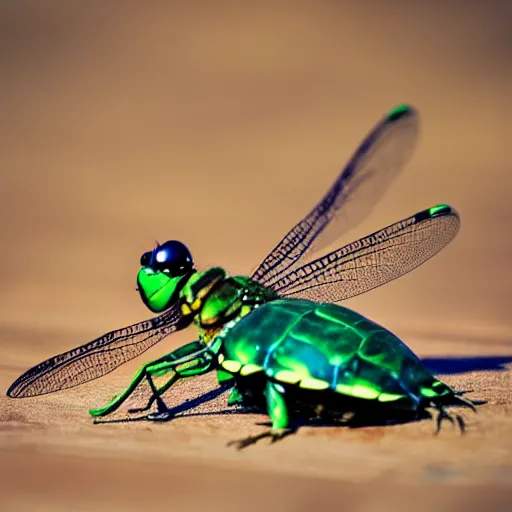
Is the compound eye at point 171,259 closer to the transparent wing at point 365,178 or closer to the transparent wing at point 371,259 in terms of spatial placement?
the transparent wing at point 371,259

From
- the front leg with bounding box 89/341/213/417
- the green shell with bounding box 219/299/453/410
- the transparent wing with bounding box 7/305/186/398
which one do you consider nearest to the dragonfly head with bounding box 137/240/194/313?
the transparent wing with bounding box 7/305/186/398

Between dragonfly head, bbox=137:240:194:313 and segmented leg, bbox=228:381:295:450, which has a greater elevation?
dragonfly head, bbox=137:240:194:313

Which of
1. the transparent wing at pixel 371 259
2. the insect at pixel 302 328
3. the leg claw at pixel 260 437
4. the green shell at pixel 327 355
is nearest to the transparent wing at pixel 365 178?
the insect at pixel 302 328

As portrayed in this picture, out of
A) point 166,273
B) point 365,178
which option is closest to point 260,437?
point 166,273

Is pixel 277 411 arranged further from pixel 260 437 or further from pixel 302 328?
pixel 302 328

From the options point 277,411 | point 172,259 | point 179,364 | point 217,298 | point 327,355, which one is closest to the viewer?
point 327,355

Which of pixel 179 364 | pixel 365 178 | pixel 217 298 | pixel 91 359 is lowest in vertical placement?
pixel 179 364

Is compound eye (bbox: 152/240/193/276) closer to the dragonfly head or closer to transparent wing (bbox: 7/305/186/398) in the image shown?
the dragonfly head
